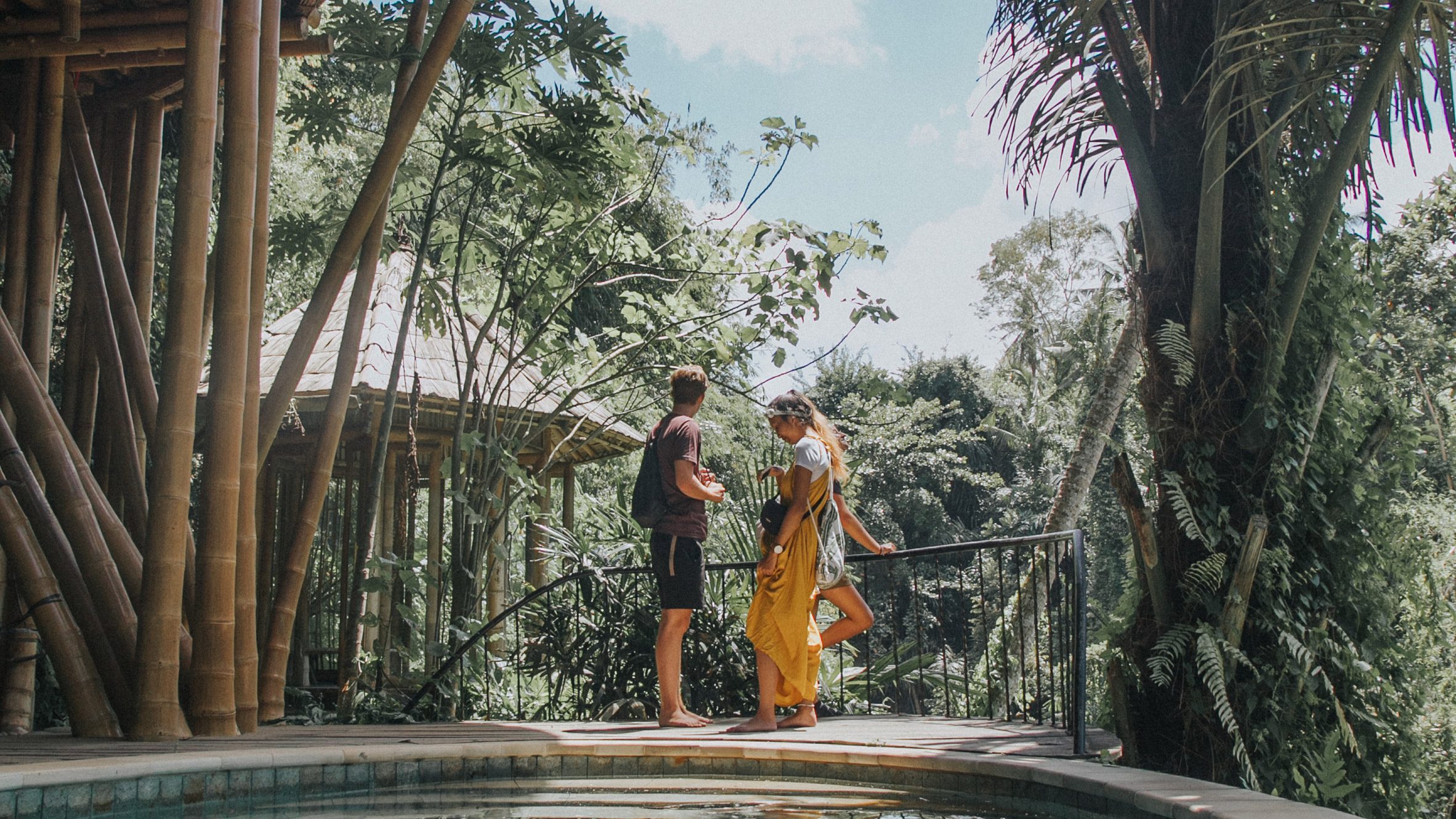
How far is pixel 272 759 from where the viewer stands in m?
4.05

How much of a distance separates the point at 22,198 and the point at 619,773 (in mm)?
4140

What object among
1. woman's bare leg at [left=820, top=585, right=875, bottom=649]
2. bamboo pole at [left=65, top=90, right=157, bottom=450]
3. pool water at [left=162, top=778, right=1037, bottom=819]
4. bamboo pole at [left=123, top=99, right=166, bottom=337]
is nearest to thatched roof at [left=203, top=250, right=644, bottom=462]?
bamboo pole at [left=123, top=99, right=166, bottom=337]

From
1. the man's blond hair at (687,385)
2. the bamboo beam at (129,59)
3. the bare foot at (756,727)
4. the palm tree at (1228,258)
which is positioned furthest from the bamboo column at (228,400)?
the palm tree at (1228,258)

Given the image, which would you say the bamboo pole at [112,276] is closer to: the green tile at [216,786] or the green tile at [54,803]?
the green tile at [216,786]

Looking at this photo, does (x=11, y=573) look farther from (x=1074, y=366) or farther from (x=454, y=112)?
(x=1074, y=366)

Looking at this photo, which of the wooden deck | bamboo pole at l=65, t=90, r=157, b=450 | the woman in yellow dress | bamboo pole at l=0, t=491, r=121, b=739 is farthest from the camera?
the woman in yellow dress

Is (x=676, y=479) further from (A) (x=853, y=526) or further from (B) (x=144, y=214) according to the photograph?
(B) (x=144, y=214)

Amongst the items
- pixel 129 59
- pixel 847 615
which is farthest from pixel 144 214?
pixel 847 615

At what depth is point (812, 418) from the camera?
18.0 ft

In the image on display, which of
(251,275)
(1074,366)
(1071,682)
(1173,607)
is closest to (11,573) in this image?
(251,275)

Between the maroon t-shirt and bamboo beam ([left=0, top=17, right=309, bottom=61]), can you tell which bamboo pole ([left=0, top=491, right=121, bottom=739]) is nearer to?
bamboo beam ([left=0, top=17, right=309, bottom=61])

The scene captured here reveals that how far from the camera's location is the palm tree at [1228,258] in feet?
14.5

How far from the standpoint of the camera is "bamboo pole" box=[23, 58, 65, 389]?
552 centimetres

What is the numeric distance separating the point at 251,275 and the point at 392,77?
6.47 feet
